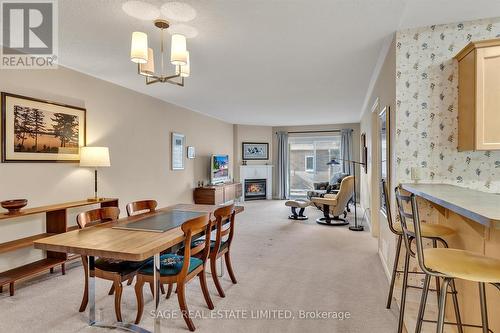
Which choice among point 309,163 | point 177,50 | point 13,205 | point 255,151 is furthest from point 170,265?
point 309,163

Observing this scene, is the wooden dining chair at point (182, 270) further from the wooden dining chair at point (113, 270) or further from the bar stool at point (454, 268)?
the bar stool at point (454, 268)

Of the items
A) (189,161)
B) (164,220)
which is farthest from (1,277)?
(189,161)

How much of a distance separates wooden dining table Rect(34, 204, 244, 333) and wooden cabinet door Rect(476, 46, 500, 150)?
2.20 meters

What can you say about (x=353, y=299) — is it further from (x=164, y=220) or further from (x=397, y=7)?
(x=397, y=7)

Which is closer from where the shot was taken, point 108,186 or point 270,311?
point 270,311

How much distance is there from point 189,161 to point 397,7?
506cm

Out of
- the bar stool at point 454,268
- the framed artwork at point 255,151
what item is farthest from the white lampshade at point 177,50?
the framed artwork at point 255,151

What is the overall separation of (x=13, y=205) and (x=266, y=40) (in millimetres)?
2927

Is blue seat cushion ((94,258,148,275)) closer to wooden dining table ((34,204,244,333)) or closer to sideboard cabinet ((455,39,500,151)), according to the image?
wooden dining table ((34,204,244,333))

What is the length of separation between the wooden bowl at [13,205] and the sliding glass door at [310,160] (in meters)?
7.62

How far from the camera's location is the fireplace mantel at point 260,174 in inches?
361

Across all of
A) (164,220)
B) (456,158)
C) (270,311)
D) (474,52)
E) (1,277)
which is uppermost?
(474,52)

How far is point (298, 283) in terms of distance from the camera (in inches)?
116

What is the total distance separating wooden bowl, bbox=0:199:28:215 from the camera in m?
2.77
